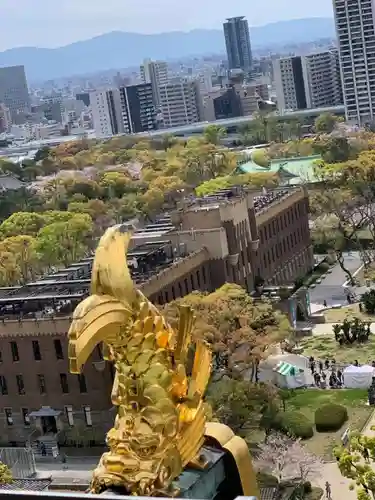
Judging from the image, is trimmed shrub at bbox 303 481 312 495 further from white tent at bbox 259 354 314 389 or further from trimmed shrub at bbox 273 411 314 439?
white tent at bbox 259 354 314 389

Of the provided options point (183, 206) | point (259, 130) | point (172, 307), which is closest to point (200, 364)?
point (172, 307)

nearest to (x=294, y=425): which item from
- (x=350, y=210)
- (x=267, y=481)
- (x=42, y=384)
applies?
(x=267, y=481)

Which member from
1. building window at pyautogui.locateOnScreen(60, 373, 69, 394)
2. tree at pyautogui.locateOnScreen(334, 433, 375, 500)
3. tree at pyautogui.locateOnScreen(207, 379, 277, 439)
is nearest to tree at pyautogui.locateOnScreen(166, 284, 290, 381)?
tree at pyautogui.locateOnScreen(207, 379, 277, 439)

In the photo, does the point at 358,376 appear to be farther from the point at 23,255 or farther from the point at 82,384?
the point at 23,255

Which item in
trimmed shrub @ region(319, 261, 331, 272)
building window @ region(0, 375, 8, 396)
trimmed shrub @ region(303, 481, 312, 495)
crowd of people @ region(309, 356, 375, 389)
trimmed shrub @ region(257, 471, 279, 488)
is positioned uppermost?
building window @ region(0, 375, 8, 396)

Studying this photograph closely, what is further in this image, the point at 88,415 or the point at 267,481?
the point at 88,415

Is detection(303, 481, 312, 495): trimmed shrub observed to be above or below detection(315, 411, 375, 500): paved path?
above
